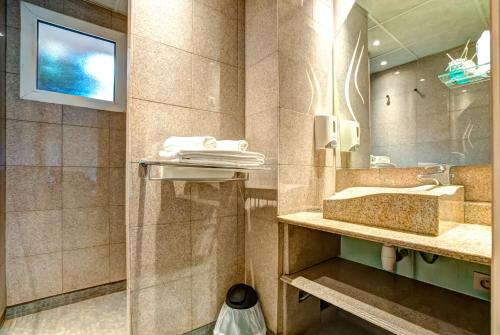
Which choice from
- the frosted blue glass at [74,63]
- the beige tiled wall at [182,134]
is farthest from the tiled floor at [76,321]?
the frosted blue glass at [74,63]

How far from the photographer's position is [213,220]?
1259mm

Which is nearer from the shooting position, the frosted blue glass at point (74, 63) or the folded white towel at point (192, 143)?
the folded white towel at point (192, 143)

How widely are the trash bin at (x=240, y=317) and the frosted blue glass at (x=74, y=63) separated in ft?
5.55

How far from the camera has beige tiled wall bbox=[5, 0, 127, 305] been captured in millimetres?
1491

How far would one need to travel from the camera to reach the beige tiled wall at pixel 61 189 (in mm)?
1491

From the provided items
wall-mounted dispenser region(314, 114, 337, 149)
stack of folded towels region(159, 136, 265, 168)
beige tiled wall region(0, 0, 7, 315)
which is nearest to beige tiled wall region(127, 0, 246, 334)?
stack of folded towels region(159, 136, 265, 168)

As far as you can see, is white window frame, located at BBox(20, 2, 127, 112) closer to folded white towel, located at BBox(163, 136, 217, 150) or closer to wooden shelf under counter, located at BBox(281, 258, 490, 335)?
folded white towel, located at BBox(163, 136, 217, 150)

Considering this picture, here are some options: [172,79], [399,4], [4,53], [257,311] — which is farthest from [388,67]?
[4,53]

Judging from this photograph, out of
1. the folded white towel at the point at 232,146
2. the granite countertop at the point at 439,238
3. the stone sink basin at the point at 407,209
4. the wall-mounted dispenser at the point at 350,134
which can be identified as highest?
the wall-mounted dispenser at the point at 350,134

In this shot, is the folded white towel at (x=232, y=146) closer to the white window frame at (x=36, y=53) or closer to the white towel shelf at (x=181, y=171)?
the white towel shelf at (x=181, y=171)

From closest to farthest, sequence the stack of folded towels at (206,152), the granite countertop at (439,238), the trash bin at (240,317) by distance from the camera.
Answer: the granite countertop at (439,238)
the stack of folded towels at (206,152)
the trash bin at (240,317)

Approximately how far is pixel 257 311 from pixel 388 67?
4.92 ft

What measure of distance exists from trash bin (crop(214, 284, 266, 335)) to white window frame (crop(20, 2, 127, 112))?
5.32 feet

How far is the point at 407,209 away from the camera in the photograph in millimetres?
852
